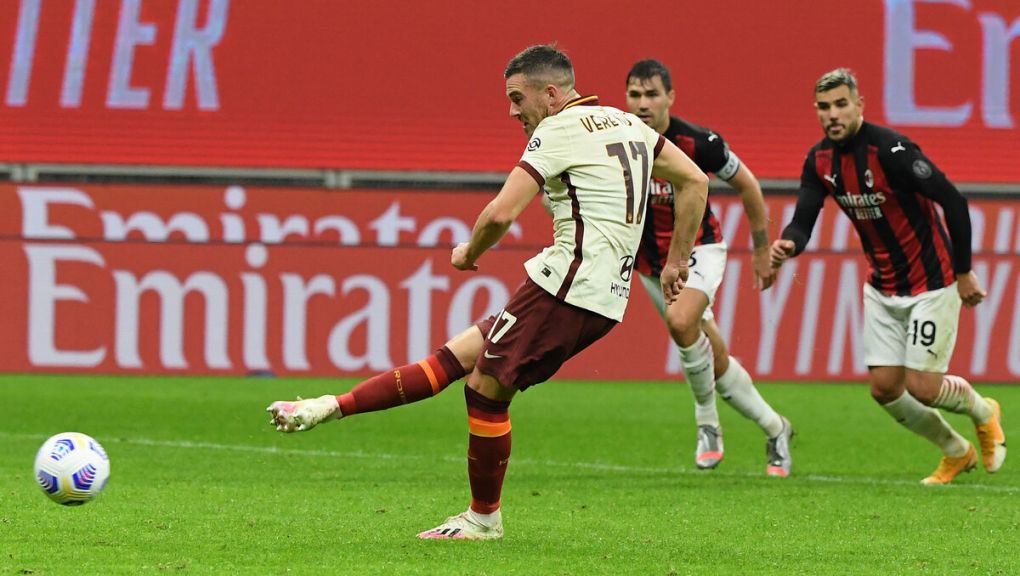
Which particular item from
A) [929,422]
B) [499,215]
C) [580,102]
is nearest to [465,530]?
[499,215]

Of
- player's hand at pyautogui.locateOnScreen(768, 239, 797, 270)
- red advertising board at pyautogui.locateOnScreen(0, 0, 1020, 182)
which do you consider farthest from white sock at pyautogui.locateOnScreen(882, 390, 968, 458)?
red advertising board at pyautogui.locateOnScreen(0, 0, 1020, 182)

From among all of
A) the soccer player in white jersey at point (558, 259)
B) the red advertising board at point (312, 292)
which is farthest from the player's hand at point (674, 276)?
the red advertising board at point (312, 292)

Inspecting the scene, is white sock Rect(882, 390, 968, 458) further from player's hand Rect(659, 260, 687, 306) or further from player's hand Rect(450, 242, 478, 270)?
player's hand Rect(450, 242, 478, 270)

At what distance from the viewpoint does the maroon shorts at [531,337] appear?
607cm

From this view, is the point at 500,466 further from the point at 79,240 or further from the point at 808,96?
the point at 808,96

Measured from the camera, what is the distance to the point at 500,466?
6.20m

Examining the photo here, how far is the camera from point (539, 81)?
20.0 feet

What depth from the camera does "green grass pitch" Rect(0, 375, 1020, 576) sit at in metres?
5.76

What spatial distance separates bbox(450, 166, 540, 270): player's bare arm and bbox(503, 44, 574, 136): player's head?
336 millimetres

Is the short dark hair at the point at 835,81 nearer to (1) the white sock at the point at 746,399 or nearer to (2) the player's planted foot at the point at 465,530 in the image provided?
(1) the white sock at the point at 746,399

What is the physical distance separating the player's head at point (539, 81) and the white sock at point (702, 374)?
322cm

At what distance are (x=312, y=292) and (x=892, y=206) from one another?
25.8 ft

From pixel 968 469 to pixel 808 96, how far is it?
1114 cm

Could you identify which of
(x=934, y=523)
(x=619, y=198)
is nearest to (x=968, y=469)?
(x=934, y=523)
